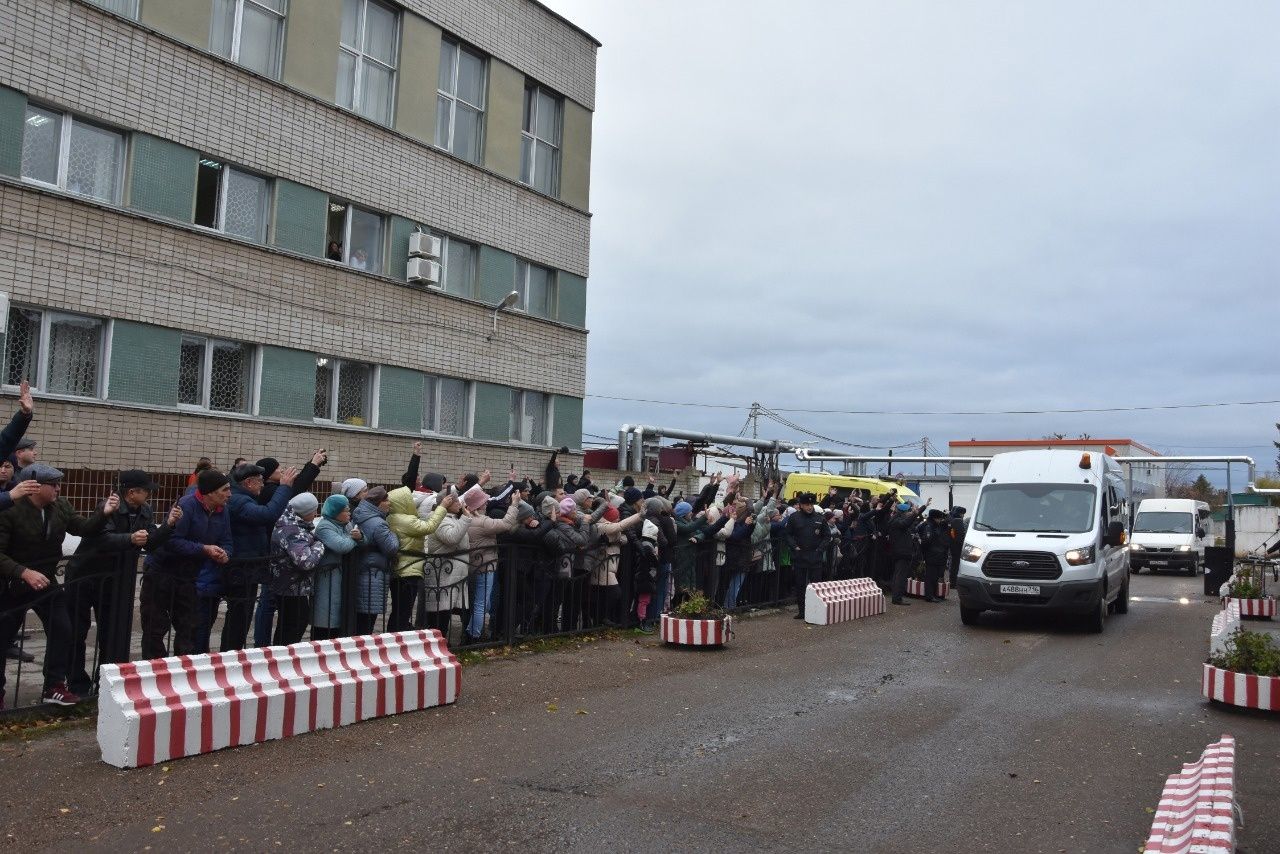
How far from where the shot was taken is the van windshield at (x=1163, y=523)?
109ft

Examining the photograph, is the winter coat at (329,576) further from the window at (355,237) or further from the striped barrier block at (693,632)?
the window at (355,237)

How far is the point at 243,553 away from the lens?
9312 mm

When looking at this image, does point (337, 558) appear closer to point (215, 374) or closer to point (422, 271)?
point (215, 374)

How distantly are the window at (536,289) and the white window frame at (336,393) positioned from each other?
15.1ft

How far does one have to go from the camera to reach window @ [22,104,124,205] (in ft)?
48.6

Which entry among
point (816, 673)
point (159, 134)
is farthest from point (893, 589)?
point (159, 134)

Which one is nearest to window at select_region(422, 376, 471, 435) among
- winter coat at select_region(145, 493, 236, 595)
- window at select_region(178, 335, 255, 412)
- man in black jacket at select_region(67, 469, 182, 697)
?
window at select_region(178, 335, 255, 412)

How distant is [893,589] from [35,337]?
1497cm

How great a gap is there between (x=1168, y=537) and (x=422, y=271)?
25.3 m

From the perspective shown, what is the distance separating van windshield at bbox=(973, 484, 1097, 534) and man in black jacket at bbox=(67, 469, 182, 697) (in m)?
12.5

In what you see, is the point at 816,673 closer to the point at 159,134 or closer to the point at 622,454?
the point at 159,134

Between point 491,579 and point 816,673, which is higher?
point 491,579

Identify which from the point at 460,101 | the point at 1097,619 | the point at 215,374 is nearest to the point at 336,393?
the point at 215,374

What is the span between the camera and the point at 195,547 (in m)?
8.39
